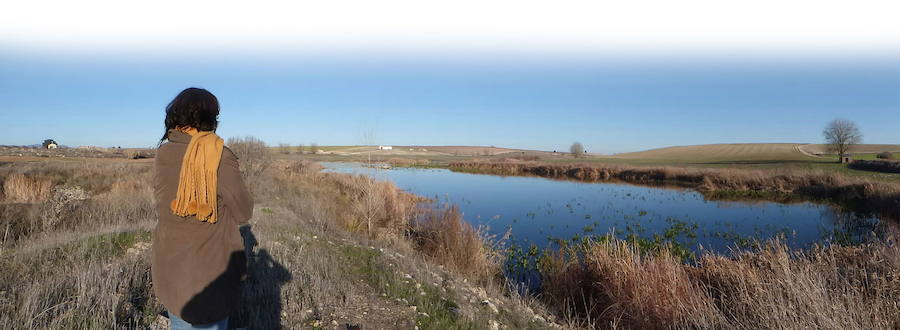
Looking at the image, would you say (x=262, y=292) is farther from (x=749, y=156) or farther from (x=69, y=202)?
(x=749, y=156)

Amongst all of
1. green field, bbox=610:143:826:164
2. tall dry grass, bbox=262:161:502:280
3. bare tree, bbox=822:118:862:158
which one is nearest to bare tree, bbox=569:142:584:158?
green field, bbox=610:143:826:164

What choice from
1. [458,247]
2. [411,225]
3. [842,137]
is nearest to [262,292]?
[458,247]

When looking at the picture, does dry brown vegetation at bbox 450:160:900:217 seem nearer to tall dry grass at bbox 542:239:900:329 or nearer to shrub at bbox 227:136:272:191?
tall dry grass at bbox 542:239:900:329

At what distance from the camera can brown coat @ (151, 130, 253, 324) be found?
86.9 inches

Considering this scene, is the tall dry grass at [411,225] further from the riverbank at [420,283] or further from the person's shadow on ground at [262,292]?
the person's shadow on ground at [262,292]

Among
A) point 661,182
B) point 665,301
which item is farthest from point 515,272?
point 661,182

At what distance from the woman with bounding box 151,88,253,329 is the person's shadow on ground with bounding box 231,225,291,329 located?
81.1 inches

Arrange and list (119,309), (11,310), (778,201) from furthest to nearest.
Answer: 1. (778,201)
2. (119,309)
3. (11,310)

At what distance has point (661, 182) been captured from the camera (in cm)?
3434

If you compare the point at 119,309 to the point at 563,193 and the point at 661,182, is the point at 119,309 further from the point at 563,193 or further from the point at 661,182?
the point at 661,182

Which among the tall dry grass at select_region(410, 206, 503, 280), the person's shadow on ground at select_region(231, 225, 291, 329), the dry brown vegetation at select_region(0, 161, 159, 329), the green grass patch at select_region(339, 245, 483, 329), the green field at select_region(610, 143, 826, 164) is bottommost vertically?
the tall dry grass at select_region(410, 206, 503, 280)

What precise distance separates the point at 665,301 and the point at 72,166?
73.3 feet

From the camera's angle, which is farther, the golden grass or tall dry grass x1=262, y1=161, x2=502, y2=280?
the golden grass

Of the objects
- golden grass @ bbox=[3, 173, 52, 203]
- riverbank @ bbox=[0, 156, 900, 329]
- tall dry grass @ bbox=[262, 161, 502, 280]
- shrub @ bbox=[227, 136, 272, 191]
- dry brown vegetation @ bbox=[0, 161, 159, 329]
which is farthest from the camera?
shrub @ bbox=[227, 136, 272, 191]
